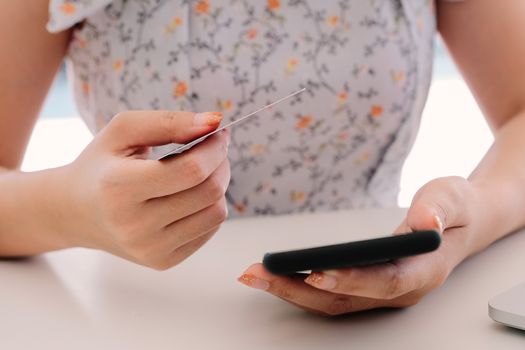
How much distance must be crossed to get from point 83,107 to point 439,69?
3.68 meters

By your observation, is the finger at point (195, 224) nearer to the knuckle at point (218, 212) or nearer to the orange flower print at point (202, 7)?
the knuckle at point (218, 212)

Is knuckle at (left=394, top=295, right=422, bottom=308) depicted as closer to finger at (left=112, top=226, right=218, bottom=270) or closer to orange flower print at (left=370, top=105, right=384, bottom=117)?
finger at (left=112, top=226, right=218, bottom=270)

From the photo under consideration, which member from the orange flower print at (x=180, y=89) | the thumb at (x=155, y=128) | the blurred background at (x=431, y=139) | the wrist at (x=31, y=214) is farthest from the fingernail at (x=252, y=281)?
the blurred background at (x=431, y=139)

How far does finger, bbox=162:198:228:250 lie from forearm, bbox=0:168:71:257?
124mm

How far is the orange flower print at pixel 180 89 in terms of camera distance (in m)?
0.87

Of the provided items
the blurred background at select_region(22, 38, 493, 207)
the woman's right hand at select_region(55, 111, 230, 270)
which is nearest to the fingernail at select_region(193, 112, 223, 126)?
the woman's right hand at select_region(55, 111, 230, 270)

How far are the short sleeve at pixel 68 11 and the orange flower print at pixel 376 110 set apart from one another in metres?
0.32

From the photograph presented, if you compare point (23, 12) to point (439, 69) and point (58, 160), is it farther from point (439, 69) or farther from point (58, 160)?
point (439, 69)

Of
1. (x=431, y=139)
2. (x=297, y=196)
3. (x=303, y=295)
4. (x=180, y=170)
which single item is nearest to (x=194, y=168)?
(x=180, y=170)

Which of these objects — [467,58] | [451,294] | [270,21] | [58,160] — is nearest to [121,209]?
[451,294]

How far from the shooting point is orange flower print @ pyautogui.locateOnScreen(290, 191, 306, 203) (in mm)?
976

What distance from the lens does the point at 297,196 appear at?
0.98m

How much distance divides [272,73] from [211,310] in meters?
0.36

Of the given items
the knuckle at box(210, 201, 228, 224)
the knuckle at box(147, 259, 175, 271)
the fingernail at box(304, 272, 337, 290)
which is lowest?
the knuckle at box(147, 259, 175, 271)
